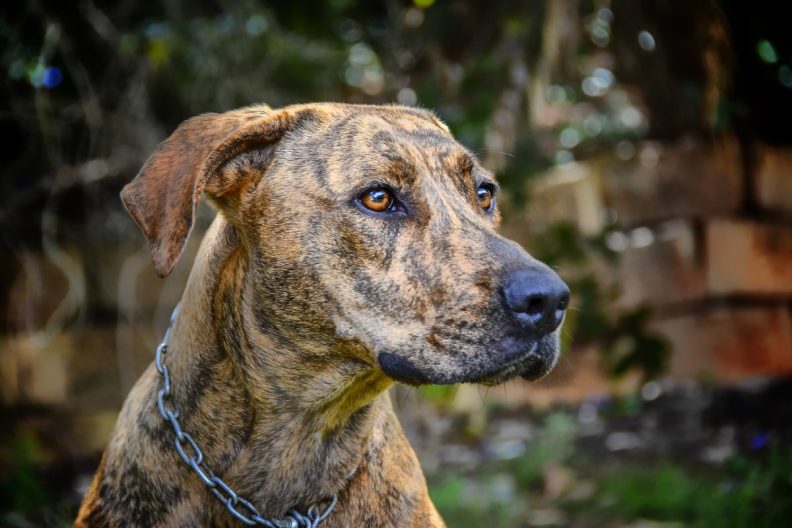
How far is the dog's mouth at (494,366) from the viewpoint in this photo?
2.23 m

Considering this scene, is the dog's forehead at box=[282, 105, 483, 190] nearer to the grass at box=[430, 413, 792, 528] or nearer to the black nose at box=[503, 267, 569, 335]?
the black nose at box=[503, 267, 569, 335]

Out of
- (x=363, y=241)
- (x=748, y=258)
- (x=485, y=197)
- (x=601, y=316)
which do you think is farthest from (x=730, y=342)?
(x=363, y=241)

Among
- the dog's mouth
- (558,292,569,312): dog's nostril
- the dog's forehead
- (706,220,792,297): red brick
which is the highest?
the dog's forehead

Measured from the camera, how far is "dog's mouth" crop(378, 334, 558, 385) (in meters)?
2.23

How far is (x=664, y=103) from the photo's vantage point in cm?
611

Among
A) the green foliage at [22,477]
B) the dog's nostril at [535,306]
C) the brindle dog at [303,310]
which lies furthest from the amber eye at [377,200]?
the green foliage at [22,477]

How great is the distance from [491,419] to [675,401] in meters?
1.28

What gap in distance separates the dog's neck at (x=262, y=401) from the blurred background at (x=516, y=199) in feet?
7.76

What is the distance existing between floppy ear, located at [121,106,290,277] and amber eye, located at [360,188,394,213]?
0.40 metres

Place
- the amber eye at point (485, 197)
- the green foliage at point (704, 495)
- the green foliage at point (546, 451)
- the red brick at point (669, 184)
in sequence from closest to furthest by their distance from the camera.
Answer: the amber eye at point (485, 197) < the green foliage at point (704, 495) < the green foliage at point (546, 451) < the red brick at point (669, 184)

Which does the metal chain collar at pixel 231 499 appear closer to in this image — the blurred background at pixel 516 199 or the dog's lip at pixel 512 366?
the dog's lip at pixel 512 366

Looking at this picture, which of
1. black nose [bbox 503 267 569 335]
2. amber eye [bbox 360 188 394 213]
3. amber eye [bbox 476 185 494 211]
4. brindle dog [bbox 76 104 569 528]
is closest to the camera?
black nose [bbox 503 267 569 335]

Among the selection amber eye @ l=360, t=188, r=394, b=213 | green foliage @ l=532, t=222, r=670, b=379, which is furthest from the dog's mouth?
green foliage @ l=532, t=222, r=670, b=379

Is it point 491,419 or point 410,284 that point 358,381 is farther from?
point 491,419
